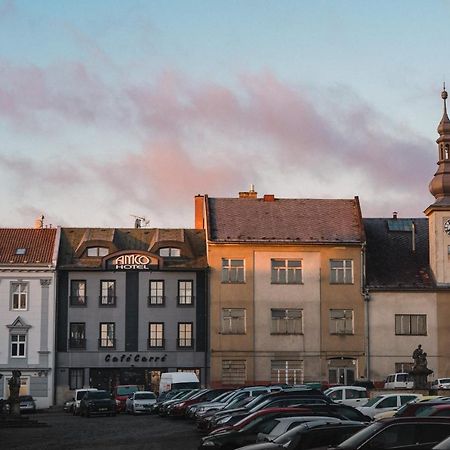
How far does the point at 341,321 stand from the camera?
7150 cm

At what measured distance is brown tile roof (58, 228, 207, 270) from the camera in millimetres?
72562

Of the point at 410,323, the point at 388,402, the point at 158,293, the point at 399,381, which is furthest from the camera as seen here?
the point at 158,293

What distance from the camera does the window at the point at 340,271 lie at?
236 ft

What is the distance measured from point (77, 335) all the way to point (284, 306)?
45.8ft

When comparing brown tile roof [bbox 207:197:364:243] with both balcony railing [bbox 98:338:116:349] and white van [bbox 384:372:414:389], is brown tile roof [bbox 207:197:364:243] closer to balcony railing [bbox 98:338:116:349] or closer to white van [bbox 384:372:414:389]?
balcony railing [bbox 98:338:116:349]

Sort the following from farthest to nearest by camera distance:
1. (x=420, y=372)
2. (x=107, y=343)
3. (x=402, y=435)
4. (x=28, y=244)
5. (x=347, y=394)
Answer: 1. (x=28, y=244)
2. (x=107, y=343)
3. (x=420, y=372)
4. (x=347, y=394)
5. (x=402, y=435)

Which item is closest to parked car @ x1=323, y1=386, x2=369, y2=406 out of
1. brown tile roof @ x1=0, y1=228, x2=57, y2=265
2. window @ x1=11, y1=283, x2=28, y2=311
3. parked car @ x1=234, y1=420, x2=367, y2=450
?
parked car @ x1=234, y1=420, x2=367, y2=450

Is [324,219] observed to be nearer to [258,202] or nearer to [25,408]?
[258,202]

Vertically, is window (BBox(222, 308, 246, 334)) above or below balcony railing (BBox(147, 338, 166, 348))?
above

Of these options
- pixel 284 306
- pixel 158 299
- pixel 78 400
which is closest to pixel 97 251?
pixel 158 299

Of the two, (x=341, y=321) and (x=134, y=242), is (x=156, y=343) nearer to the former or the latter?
(x=134, y=242)

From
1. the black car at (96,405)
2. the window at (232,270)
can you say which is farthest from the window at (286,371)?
the black car at (96,405)

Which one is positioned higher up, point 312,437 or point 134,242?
point 134,242

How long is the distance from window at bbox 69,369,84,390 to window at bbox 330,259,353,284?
1789 centimetres
